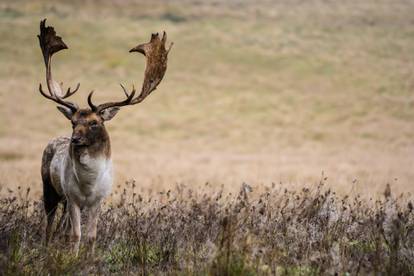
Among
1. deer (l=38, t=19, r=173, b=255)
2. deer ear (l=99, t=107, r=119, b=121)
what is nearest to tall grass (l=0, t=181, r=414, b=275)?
deer (l=38, t=19, r=173, b=255)

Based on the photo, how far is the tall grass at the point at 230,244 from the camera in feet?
17.5

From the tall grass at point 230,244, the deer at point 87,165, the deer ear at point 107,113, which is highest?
the deer ear at point 107,113

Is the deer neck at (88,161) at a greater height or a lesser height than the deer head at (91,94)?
lesser

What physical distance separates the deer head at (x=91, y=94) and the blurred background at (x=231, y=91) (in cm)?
624

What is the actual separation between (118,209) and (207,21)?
183 feet

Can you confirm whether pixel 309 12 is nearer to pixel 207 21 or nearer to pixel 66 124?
pixel 207 21

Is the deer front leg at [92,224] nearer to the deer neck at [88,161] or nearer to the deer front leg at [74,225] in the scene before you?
the deer front leg at [74,225]

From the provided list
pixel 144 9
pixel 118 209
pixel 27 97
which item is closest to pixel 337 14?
pixel 144 9

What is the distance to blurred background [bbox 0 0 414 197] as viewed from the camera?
2486 cm

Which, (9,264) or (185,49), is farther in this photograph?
(185,49)

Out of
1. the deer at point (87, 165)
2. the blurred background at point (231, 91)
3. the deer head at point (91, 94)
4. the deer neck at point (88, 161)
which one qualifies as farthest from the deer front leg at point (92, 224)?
the blurred background at point (231, 91)

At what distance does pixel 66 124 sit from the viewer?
36.3 metres

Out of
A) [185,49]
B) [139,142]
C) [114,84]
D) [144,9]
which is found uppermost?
[144,9]

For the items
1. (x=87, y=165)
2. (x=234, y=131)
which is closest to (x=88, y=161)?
(x=87, y=165)
